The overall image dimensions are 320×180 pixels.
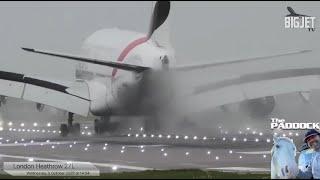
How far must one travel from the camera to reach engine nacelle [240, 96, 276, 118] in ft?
186

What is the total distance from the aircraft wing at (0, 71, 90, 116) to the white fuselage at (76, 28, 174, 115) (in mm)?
Answer: 1761

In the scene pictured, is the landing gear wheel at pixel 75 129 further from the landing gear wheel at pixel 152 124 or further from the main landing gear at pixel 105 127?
the landing gear wheel at pixel 152 124

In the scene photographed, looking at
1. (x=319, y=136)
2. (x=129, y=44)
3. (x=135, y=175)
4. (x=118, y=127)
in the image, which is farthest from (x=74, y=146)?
(x=319, y=136)

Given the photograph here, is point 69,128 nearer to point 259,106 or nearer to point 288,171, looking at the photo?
point 259,106

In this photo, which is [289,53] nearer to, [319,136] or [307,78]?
[307,78]

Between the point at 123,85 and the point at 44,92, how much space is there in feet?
18.0

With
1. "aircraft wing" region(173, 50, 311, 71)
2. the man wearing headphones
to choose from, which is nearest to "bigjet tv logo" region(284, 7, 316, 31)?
"aircraft wing" region(173, 50, 311, 71)

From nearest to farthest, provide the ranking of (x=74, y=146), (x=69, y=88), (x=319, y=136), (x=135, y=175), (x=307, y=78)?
(x=319, y=136)
(x=135, y=175)
(x=74, y=146)
(x=307, y=78)
(x=69, y=88)

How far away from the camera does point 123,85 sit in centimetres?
5600

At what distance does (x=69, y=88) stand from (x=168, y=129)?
9925mm

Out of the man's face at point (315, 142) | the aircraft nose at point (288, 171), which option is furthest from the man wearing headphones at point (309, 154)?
the aircraft nose at point (288, 171)

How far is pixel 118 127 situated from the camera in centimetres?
5994

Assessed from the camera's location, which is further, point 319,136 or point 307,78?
point 307,78

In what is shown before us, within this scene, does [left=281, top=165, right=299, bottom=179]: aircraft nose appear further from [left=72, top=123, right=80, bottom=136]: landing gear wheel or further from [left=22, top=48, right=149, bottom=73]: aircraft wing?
[left=72, top=123, right=80, bottom=136]: landing gear wheel
